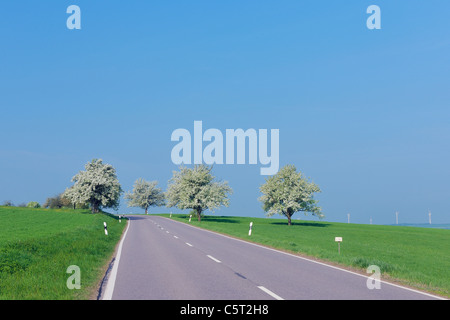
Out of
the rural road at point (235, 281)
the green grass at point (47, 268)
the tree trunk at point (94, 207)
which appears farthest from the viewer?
the tree trunk at point (94, 207)

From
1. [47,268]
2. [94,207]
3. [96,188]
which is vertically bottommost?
[47,268]

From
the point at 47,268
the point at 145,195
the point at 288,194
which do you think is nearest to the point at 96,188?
the point at 288,194

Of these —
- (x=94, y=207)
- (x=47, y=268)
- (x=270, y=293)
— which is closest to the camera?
(x=270, y=293)

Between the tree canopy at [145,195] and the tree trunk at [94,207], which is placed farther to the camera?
the tree canopy at [145,195]

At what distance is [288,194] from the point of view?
57.2 meters

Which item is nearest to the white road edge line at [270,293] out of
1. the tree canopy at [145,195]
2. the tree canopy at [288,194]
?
the tree canopy at [288,194]

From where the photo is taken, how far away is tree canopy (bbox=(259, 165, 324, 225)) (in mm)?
56906

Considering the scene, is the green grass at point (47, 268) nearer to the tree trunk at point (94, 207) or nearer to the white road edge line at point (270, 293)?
the white road edge line at point (270, 293)

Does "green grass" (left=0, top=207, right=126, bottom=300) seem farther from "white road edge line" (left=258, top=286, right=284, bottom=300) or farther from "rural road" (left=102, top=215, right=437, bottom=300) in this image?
"white road edge line" (left=258, top=286, right=284, bottom=300)

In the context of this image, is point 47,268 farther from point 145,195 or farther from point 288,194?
point 145,195

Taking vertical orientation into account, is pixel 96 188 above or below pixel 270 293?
above

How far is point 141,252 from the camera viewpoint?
1662 cm

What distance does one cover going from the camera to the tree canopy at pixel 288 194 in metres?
56.9
